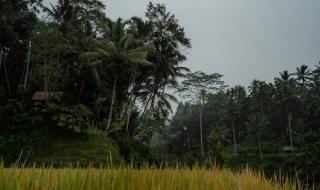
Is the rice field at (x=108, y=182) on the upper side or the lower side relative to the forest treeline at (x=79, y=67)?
lower

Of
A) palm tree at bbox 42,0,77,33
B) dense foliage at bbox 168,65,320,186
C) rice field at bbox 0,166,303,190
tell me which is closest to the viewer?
rice field at bbox 0,166,303,190

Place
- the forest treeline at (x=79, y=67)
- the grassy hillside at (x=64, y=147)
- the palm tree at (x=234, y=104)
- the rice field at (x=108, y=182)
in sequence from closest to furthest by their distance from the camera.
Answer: the rice field at (x=108, y=182) < the grassy hillside at (x=64, y=147) < the forest treeline at (x=79, y=67) < the palm tree at (x=234, y=104)

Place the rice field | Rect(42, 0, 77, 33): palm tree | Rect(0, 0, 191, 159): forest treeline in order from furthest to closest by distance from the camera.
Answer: Rect(42, 0, 77, 33): palm tree < Rect(0, 0, 191, 159): forest treeline < the rice field

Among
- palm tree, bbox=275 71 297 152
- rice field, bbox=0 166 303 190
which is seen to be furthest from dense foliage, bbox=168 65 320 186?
rice field, bbox=0 166 303 190

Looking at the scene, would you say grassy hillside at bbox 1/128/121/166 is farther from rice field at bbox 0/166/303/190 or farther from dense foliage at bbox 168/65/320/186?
dense foliage at bbox 168/65/320/186

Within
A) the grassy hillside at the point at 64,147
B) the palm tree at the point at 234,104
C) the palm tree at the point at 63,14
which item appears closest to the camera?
the grassy hillside at the point at 64,147

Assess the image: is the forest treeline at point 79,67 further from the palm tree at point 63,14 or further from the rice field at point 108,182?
the rice field at point 108,182

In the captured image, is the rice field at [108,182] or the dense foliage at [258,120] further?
the dense foliage at [258,120]

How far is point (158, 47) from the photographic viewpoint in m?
36.0

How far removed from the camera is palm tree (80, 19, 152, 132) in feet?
89.6

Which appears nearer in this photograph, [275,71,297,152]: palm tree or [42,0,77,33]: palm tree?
[42,0,77,33]: palm tree

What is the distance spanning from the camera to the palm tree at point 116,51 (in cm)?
2730

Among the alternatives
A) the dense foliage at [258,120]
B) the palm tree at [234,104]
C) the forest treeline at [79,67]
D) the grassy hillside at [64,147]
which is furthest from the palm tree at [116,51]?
the palm tree at [234,104]

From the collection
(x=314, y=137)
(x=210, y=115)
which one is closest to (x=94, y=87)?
(x=314, y=137)
